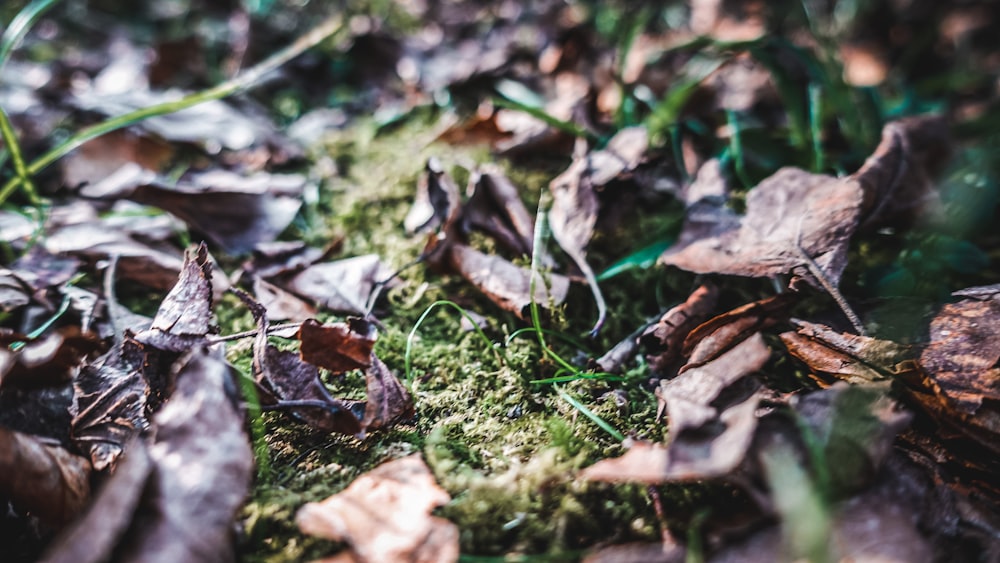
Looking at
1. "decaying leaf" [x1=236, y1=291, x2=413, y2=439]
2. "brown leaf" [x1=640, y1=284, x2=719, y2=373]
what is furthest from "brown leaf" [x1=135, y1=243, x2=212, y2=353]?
"brown leaf" [x1=640, y1=284, x2=719, y2=373]

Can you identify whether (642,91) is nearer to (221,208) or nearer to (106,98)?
(221,208)

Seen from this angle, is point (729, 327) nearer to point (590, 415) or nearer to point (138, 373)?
point (590, 415)

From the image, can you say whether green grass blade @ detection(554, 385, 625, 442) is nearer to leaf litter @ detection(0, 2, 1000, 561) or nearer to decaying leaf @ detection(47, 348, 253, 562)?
leaf litter @ detection(0, 2, 1000, 561)

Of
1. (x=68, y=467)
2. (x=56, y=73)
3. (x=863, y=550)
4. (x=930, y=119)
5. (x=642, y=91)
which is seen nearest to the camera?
(x=863, y=550)

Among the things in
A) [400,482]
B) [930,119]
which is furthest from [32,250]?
[930,119]

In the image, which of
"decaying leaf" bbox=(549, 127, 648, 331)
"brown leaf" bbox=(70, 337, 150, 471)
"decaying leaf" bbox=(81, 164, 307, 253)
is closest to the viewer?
"brown leaf" bbox=(70, 337, 150, 471)

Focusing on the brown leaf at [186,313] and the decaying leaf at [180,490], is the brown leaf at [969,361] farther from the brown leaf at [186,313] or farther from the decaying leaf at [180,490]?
the brown leaf at [186,313]
